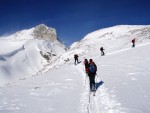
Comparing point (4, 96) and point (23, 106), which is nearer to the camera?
point (23, 106)

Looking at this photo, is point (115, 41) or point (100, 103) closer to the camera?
point (100, 103)

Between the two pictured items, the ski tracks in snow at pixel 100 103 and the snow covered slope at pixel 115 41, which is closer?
the ski tracks in snow at pixel 100 103

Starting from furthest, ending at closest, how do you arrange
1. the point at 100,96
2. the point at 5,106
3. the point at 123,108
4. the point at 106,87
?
the point at 106,87 < the point at 100,96 < the point at 5,106 < the point at 123,108

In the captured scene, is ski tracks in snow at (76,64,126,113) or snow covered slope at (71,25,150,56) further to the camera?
snow covered slope at (71,25,150,56)

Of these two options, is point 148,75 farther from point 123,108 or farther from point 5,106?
point 5,106

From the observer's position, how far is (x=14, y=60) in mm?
199000

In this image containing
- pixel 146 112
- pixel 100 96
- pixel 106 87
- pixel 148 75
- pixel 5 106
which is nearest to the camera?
pixel 146 112

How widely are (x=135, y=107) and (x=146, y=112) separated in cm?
101

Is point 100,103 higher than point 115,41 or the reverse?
the reverse

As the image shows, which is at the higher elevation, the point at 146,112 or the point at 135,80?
the point at 135,80

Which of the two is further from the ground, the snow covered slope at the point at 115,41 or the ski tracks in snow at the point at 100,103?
the snow covered slope at the point at 115,41

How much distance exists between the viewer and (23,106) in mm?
14109

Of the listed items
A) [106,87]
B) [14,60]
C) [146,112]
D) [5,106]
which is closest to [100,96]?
[106,87]

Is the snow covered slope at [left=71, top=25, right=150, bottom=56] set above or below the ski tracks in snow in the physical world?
above
